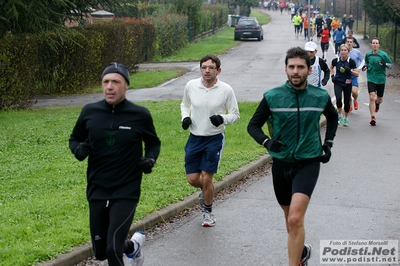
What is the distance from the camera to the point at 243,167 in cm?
1182

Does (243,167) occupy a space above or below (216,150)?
below

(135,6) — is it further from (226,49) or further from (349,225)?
(349,225)

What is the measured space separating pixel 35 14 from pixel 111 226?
15.7m

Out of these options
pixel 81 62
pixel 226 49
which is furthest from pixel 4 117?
pixel 226 49

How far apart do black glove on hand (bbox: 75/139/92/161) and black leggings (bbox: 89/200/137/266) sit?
0.40 meters

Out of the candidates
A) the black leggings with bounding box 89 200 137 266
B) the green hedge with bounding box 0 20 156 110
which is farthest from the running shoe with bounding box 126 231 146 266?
the green hedge with bounding box 0 20 156 110

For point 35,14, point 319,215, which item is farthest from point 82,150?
point 35,14

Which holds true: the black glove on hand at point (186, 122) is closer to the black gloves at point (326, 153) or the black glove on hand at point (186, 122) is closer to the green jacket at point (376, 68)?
the black gloves at point (326, 153)

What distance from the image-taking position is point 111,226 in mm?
5629

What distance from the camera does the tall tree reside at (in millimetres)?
18922

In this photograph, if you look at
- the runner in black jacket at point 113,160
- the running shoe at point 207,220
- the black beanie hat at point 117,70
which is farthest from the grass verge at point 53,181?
the black beanie hat at point 117,70

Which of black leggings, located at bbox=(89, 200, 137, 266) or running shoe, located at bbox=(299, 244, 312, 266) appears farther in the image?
running shoe, located at bbox=(299, 244, 312, 266)

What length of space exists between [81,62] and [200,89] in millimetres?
18143

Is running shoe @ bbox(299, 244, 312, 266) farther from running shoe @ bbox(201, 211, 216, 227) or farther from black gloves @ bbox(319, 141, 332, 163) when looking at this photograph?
running shoe @ bbox(201, 211, 216, 227)
